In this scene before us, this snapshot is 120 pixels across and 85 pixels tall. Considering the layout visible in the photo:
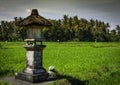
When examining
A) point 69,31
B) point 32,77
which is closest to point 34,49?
point 32,77

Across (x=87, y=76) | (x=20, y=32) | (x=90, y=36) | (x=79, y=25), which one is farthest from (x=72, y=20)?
(x=87, y=76)

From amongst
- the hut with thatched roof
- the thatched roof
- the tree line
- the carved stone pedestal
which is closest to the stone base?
the carved stone pedestal

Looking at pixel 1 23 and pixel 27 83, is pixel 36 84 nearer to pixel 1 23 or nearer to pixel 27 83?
pixel 27 83

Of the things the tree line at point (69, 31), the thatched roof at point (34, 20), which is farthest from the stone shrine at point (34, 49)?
the tree line at point (69, 31)

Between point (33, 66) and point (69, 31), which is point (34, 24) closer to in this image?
point (33, 66)

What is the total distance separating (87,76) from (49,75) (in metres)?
1.86

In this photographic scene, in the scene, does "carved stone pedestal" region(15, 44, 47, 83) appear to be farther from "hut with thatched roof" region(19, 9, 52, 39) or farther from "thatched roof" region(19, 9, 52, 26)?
"thatched roof" region(19, 9, 52, 26)

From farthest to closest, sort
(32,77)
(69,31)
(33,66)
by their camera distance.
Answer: (69,31) < (33,66) < (32,77)

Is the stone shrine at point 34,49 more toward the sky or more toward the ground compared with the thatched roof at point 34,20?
more toward the ground

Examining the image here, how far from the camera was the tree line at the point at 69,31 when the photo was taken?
2479 inches

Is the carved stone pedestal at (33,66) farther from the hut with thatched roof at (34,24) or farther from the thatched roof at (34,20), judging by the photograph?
the thatched roof at (34,20)

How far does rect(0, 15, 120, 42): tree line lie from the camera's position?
2479 inches

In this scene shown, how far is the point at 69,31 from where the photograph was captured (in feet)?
219

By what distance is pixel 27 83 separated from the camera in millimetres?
8469
